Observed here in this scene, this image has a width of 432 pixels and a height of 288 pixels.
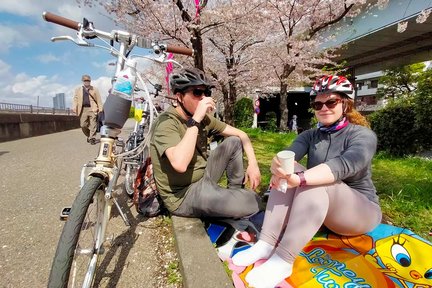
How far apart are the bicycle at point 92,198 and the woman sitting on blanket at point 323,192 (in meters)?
0.98

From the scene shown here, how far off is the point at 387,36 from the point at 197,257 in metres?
15.7

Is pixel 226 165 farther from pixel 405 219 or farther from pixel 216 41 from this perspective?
pixel 216 41

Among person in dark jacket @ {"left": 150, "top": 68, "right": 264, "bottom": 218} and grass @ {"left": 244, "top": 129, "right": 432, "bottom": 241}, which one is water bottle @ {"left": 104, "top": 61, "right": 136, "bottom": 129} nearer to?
person in dark jacket @ {"left": 150, "top": 68, "right": 264, "bottom": 218}

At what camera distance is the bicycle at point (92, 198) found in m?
1.39

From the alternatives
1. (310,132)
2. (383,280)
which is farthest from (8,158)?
(383,280)

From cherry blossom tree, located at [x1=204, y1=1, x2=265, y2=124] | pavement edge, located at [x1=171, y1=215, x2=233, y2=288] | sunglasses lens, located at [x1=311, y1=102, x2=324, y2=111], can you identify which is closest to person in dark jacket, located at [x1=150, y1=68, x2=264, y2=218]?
pavement edge, located at [x1=171, y1=215, x2=233, y2=288]

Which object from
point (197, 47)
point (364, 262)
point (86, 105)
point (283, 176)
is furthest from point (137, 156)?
point (86, 105)

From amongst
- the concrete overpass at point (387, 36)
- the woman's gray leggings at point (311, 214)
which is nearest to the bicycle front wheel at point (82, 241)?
the woman's gray leggings at point (311, 214)

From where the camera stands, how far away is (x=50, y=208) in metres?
3.49

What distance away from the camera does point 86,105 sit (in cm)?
689

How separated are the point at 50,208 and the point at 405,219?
4.08 m

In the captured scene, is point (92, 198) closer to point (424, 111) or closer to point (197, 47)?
point (197, 47)

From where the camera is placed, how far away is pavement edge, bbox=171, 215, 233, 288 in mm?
1702

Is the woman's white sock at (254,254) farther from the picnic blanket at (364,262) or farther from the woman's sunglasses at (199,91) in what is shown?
the woman's sunglasses at (199,91)
